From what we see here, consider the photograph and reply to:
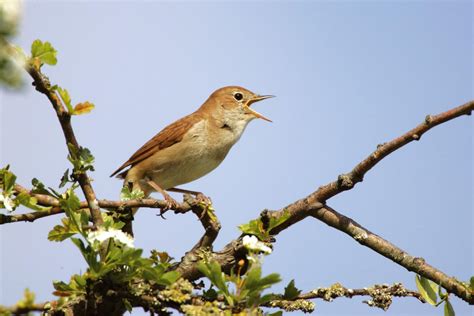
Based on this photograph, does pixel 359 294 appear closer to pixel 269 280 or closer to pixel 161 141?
pixel 269 280

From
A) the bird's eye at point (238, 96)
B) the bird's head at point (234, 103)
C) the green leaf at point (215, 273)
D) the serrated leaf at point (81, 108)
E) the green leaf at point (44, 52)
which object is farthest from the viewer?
the bird's eye at point (238, 96)

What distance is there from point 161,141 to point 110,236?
4441mm

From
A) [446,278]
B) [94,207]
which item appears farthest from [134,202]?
[446,278]

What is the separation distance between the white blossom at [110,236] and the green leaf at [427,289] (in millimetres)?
1544

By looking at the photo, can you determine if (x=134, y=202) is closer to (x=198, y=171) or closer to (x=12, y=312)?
(x=12, y=312)

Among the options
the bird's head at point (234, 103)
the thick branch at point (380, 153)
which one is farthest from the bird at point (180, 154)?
the thick branch at point (380, 153)

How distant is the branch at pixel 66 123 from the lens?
2.53m

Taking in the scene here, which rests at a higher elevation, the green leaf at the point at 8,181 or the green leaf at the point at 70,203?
the green leaf at the point at 8,181

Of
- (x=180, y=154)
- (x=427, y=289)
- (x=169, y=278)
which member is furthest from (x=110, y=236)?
(x=180, y=154)

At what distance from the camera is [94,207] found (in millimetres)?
2797

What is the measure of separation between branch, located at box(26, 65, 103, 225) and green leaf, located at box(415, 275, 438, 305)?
1.67 meters

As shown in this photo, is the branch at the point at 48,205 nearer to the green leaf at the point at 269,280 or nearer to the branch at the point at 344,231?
the branch at the point at 344,231

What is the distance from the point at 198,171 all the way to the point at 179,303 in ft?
13.6

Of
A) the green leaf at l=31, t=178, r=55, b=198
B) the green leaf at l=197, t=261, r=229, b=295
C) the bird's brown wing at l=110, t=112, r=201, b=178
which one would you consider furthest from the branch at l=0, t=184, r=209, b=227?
the bird's brown wing at l=110, t=112, r=201, b=178
